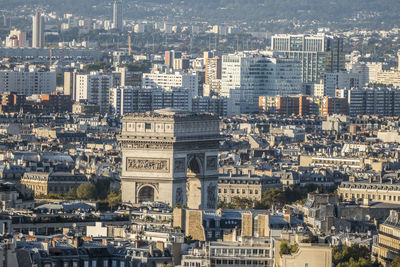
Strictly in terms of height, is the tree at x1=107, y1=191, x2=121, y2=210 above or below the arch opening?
below

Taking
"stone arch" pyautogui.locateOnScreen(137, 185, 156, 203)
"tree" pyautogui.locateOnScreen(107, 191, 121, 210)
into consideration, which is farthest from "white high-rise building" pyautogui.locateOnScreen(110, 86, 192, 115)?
"stone arch" pyautogui.locateOnScreen(137, 185, 156, 203)

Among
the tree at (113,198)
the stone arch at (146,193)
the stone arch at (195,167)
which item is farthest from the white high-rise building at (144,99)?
the stone arch at (146,193)

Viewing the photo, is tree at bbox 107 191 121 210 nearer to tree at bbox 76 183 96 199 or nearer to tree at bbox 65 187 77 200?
tree at bbox 76 183 96 199

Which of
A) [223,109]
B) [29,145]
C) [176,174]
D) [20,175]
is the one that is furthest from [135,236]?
[223,109]

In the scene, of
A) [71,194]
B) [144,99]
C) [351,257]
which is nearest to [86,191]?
[71,194]

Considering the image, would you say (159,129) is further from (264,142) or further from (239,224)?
(264,142)

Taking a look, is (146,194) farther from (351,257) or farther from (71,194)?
(351,257)

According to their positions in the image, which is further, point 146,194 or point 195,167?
point 195,167
